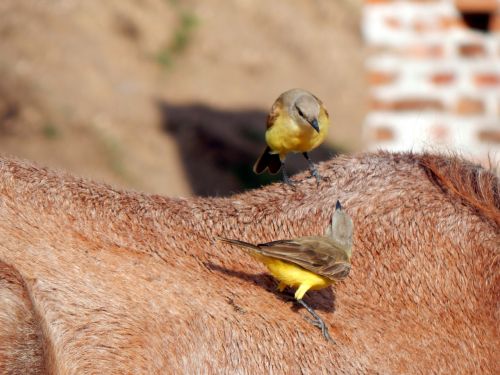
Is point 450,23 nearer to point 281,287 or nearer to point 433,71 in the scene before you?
point 433,71

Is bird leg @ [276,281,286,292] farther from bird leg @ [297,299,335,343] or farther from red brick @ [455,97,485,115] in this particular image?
red brick @ [455,97,485,115]

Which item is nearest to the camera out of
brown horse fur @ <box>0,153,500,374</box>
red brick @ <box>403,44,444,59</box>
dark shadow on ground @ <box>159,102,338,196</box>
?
brown horse fur @ <box>0,153,500,374</box>

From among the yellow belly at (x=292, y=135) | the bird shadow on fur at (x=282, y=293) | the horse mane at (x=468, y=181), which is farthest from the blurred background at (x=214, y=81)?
the bird shadow on fur at (x=282, y=293)

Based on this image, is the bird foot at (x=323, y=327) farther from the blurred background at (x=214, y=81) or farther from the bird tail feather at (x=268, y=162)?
the blurred background at (x=214, y=81)

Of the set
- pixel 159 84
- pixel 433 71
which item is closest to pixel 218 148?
pixel 159 84

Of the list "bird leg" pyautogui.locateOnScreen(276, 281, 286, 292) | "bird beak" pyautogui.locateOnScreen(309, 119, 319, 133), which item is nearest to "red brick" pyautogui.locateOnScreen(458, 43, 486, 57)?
"bird beak" pyautogui.locateOnScreen(309, 119, 319, 133)

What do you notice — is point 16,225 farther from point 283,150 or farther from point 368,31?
point 368,31
